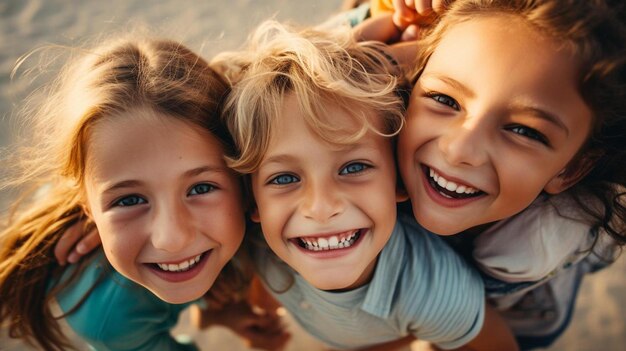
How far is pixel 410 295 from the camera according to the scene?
5.12 feet

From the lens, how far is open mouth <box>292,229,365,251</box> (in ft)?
4.50

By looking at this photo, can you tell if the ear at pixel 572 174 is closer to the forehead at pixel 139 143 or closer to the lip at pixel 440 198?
the lip at pixel 440 198

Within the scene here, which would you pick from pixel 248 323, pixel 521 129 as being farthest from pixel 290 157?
pixel 248 323

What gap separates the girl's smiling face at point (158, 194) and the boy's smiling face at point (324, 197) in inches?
4.9

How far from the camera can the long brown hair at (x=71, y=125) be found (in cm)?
138

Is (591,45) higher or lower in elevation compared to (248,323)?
higher

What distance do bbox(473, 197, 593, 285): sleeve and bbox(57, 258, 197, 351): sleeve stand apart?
1118 mm

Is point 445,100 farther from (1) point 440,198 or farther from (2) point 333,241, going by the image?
(2) point 333,241

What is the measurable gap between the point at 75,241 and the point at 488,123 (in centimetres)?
133

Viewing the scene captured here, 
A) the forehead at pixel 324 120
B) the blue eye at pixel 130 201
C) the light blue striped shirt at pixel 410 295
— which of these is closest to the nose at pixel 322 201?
the forehead at pixel 324 120

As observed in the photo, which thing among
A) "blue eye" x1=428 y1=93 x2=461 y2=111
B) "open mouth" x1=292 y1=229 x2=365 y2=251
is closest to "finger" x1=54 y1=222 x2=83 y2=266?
"open mouth" x1=292 y1=229 x2=365 y2=251

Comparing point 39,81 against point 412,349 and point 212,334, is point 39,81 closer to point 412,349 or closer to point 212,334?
point 212,334

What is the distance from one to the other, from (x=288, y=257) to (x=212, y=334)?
47.1 inches

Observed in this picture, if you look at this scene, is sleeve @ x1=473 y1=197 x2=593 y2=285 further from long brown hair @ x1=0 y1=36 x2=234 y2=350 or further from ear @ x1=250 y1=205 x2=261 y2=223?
long brown hair @ x1=0 y1=36 x2=234 y2=350
